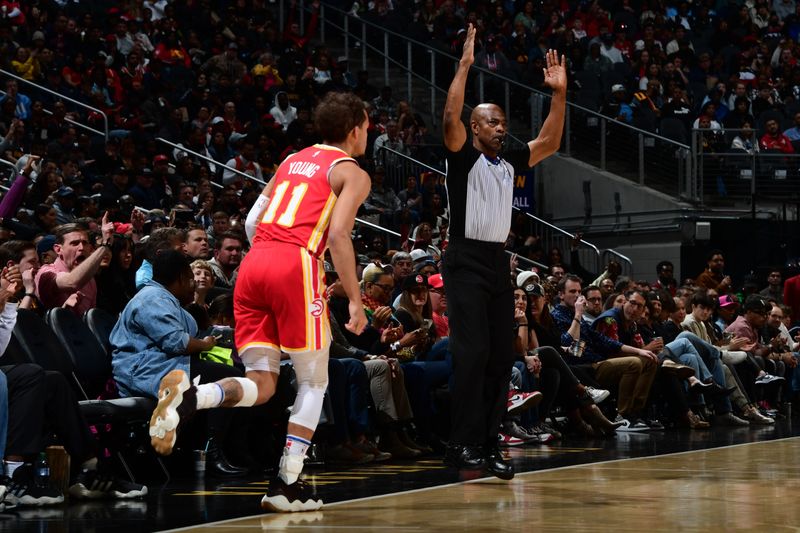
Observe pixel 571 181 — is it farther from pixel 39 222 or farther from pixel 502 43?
pixel 39 222

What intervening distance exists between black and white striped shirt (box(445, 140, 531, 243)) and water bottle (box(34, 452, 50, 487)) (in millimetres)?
2406

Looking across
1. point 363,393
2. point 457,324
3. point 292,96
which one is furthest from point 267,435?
point 292,96

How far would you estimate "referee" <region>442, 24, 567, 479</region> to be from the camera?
6.76 metres

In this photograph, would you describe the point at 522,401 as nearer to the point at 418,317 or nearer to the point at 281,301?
the point at 418,317

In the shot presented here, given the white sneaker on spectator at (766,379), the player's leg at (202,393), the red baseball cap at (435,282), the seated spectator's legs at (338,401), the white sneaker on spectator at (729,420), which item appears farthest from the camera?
the white sneaker on spectator at (766,379)

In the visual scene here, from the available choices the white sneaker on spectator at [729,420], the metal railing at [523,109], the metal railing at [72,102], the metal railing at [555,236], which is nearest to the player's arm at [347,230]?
the white sneaker on spectator at [729,420]

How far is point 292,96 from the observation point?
18000 mm

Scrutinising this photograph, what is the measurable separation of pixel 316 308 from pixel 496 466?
1621 mm

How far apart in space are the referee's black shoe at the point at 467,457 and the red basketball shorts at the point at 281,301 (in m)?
1.40

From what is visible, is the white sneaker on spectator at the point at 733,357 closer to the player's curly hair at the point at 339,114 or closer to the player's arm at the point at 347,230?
the player's curly hair at the point at 339,114

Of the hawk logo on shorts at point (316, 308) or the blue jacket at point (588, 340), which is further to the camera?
the blue jacket at point (588, 340)

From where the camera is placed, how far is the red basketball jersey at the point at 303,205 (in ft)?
18.7

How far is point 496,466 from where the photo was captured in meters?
6.71

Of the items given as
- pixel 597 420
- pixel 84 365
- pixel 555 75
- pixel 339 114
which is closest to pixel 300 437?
pixel 339 114
